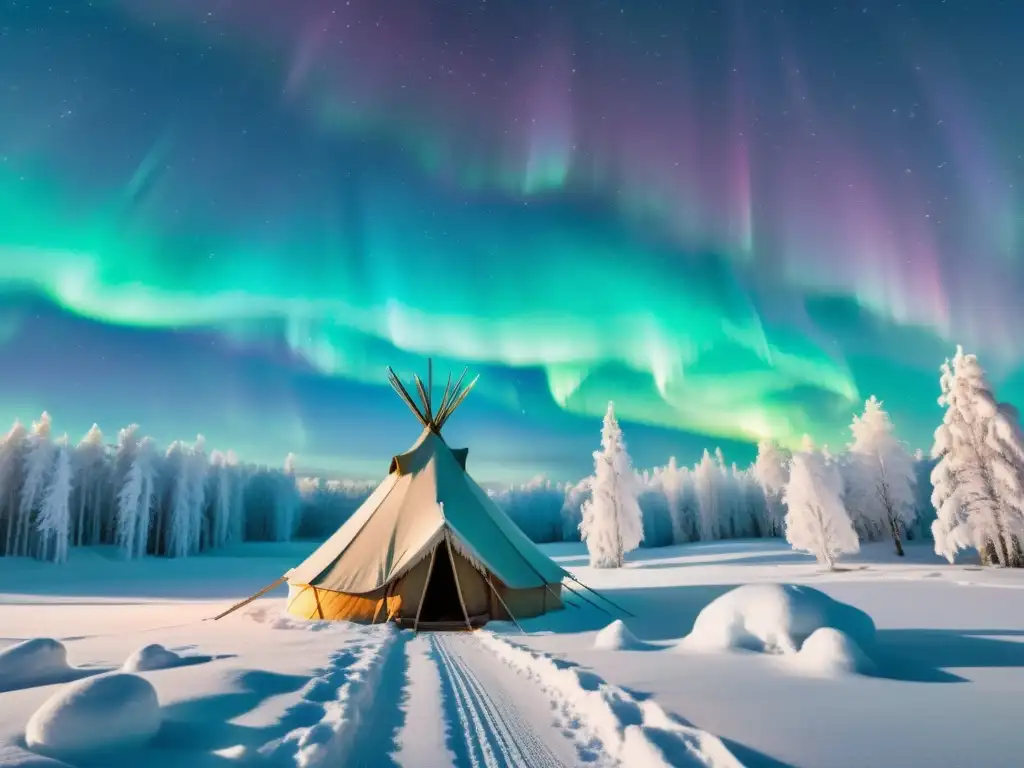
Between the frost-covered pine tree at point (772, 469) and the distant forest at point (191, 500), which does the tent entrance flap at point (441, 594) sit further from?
the frost-covered pine tree at point (772, 469)

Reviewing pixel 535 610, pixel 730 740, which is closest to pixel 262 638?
pixel 535 610

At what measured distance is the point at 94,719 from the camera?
3.90 m

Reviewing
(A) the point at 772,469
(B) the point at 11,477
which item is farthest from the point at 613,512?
(B) the point at 11,477

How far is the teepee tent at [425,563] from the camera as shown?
39.8ft

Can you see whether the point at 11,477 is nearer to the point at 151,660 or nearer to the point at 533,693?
the point at 151,660

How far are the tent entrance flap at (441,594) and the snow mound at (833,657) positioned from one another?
9208 mm

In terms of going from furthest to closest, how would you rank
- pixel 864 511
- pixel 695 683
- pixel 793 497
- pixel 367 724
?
pixel 864 511 < pixel 793 497 < pixel 695 683 < pixel 367 724

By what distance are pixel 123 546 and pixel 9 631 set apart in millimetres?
36165

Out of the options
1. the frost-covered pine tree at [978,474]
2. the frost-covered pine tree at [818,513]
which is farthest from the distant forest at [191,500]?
the frost-covered pine tree at [978,474]

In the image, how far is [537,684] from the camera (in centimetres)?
634

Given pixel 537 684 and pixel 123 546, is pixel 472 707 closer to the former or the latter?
pixel 537 684

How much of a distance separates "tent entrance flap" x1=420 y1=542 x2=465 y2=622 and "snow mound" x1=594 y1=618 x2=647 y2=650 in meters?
6.11

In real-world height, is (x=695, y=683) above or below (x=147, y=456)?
below

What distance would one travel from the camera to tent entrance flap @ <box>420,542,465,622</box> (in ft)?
47.1
